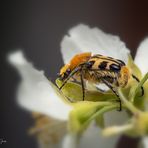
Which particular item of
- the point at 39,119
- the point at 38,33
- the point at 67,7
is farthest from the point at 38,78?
the point at 67,7

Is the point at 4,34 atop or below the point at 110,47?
below

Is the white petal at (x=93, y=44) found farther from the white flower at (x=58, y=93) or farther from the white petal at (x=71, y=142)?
the white petal at (x=71, y=142)

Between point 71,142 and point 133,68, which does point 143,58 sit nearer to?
point 133,68

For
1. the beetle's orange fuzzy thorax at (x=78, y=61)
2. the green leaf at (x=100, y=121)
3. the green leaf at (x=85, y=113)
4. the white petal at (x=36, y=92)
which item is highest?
the beetle's orange fuzzy thorax at (x=78, y=61)

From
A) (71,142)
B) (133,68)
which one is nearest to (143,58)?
(133,68)

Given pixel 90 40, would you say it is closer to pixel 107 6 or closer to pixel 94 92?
pixel 94 92

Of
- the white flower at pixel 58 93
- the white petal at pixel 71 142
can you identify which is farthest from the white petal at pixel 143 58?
the white petal at pixel 71 142

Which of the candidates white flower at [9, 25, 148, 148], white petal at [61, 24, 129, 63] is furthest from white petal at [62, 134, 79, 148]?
white petal at [61, 24, 129, 63]
